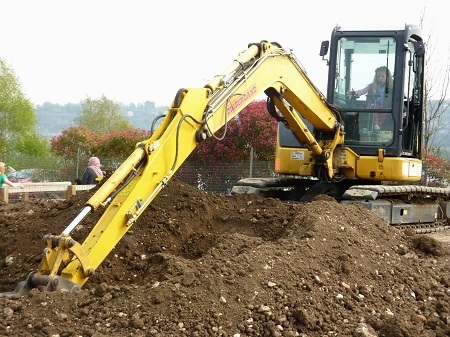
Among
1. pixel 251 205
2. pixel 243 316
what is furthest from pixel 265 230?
pixel 243 316

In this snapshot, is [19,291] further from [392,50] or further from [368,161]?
[392,50]

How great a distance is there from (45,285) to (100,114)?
194ft

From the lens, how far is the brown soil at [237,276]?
5164 millimetres

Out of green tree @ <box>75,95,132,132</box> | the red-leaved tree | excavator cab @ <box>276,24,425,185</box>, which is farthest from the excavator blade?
green tree @ <box>75,95,132,132</box>

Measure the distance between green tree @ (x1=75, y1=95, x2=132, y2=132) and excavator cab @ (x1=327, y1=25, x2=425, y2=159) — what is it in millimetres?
49676

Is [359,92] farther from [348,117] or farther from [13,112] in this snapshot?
[13,112]

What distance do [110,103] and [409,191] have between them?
5621cm

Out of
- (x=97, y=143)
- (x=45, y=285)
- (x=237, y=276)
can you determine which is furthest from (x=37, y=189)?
(x=97, y=143)

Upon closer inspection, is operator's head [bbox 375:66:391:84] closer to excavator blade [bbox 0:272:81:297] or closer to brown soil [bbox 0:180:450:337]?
brown soil [bbox 0:180:450:337]

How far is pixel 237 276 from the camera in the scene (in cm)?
576

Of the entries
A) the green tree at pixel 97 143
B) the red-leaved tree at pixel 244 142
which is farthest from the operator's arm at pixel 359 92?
the green tree at pixel 97 143

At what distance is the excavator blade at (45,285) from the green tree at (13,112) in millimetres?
34670

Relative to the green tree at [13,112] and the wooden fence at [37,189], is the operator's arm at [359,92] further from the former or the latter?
the green tree at [13,112]

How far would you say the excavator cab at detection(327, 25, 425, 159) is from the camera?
34.6ft
